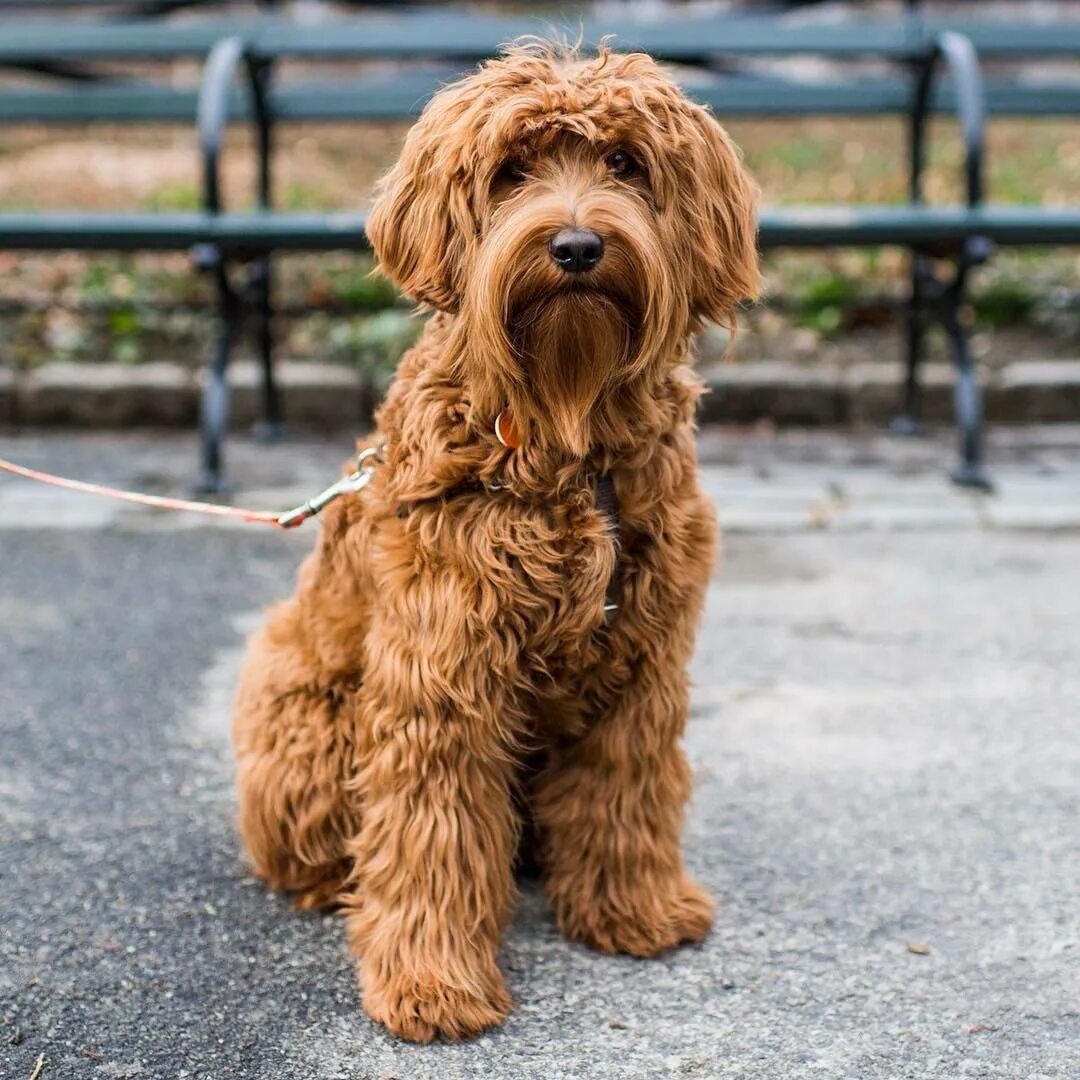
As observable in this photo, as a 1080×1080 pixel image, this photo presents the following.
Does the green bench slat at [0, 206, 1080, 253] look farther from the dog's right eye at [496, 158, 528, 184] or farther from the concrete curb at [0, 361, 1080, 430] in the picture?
the dog's right eye at [496, 158, 528, 184]

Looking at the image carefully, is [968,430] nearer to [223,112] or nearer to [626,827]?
[223,112]

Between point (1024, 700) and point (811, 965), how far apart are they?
1537 millimetres

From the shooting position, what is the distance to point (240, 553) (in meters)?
5.30

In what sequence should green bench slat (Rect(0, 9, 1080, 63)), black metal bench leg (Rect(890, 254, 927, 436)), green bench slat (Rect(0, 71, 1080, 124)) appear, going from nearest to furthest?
1. black metal bench leg (Rect(890, 254, 927, 436))
2. green bench slat (Rect(0, 9, 1080, 63))
3. green bench slat (Rect(0, 71, 1080, 124))

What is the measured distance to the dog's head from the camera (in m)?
2.41

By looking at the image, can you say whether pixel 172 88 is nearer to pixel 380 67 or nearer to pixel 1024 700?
pixel 1024 700

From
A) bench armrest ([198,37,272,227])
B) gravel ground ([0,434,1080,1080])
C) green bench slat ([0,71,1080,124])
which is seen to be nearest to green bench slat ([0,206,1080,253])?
bench armrest ([198,37,272,227])

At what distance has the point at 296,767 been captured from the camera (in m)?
2.97

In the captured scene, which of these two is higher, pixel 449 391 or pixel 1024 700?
pixel 449 391

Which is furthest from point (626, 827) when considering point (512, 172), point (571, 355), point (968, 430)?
point (968, 430)

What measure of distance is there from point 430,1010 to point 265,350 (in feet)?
14.0

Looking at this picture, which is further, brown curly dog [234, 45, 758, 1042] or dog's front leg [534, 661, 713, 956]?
dog's front leg [534, 661, 713, 956]


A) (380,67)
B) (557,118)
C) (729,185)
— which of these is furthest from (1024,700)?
(380,67)

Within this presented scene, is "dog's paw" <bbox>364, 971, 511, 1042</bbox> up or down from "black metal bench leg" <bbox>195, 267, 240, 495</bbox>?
down
